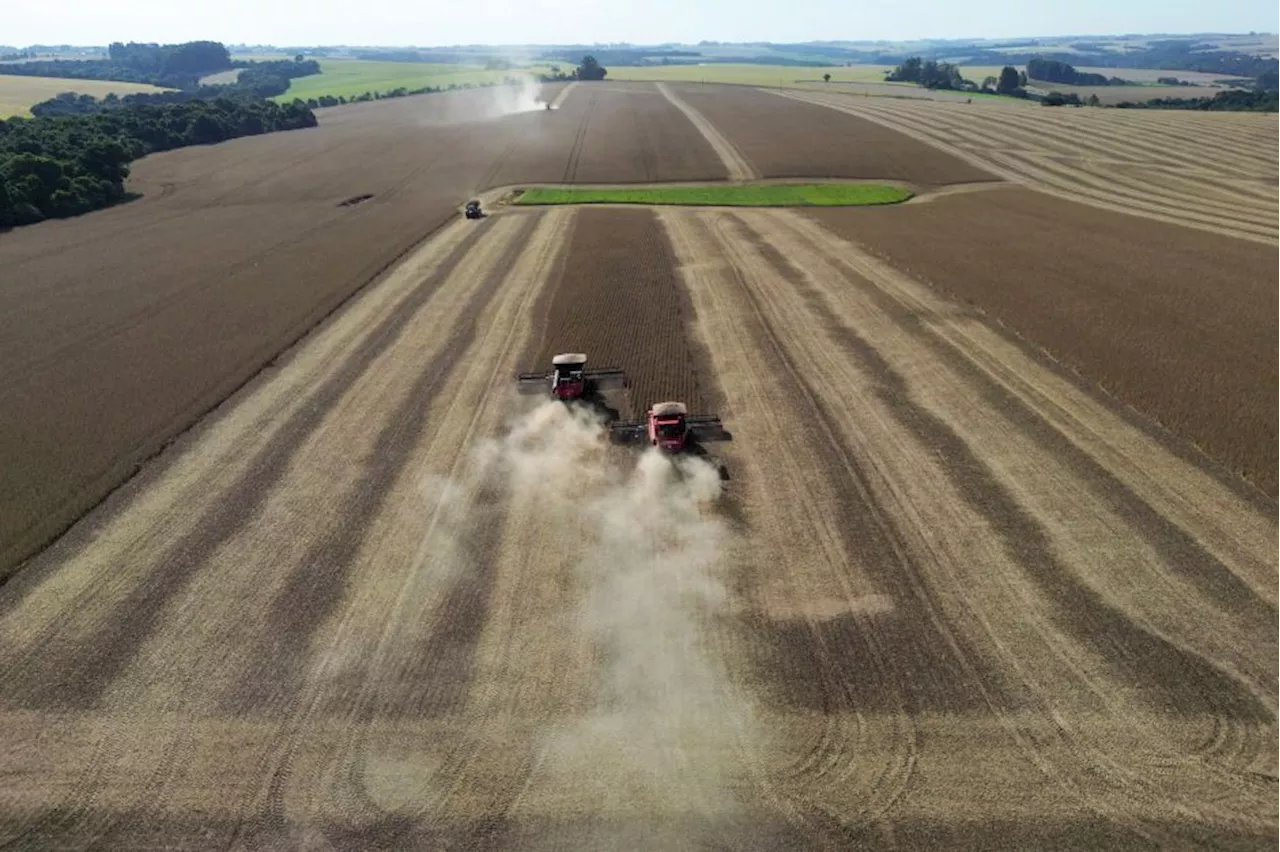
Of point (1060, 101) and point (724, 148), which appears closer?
point (724, 148)

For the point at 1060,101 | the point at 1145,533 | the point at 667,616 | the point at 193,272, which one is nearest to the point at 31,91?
the point at 193,272

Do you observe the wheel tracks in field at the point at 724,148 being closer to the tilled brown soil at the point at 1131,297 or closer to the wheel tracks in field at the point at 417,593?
the tilled brown soil at the point at 1131,297

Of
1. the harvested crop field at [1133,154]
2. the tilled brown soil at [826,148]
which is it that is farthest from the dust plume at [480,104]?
the harvested crop field at [1133,154]

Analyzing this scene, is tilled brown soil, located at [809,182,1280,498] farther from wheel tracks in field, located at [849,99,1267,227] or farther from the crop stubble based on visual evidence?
the crop stubble

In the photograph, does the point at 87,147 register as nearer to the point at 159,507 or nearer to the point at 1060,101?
the point at 159,507

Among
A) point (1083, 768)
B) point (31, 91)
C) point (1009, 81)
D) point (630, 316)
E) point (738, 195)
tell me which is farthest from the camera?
point (1009, 81)

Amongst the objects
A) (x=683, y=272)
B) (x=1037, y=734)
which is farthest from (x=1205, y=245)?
(x=1037, y=734)

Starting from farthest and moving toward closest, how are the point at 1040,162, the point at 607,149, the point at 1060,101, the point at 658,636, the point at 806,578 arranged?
the point at 1060,101, the point at 607,149, the point at 1040,162, the point at 806,578, the point at 658,636
